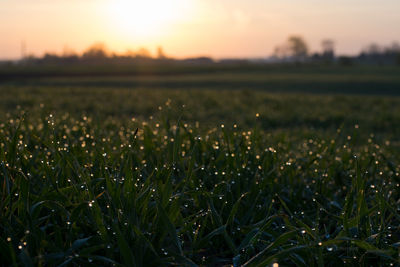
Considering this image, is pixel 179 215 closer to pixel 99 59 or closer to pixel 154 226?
pixel 154 226

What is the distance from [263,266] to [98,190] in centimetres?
107

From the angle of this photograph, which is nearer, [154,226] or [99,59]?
[154,226]

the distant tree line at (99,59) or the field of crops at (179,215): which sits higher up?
the distant tree line at (99,59)

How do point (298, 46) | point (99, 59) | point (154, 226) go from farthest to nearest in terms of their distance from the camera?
point (298, 46) → point (99, 59) → point (154, 226)

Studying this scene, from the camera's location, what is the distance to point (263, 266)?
1.60 metres

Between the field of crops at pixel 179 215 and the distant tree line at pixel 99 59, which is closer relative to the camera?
the field of crops at pixel 179 215

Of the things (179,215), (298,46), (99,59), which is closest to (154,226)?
(179,215)

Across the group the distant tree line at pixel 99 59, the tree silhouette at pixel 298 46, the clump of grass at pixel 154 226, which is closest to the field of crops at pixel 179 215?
the clump of grass at pixel 154 226

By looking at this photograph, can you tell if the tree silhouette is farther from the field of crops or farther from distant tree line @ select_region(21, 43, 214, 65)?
the field of crops

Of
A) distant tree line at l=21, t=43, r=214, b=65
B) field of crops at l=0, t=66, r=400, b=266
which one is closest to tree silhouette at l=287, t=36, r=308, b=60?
distant tree line at l=21, t=43, r=214, b=65

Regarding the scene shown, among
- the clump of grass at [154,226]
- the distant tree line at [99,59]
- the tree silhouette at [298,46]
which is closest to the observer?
the clump of grass at [154,226]

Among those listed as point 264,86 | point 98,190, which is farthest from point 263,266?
point 264,86

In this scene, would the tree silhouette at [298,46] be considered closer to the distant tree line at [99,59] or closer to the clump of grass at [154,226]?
the distant tree line at [99,59]

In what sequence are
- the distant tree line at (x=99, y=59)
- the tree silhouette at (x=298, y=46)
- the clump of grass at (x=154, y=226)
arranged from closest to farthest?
the clump of grass at (x=154, y=226)
the distant tree line at (x=99, y=59)
the tree silhouette at (x=298, y=46)
